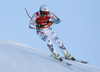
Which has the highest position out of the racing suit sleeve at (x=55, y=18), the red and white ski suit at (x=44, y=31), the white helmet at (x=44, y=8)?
the racing suit sleeve at (x=55, y=18)

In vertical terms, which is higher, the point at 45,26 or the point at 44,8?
the point at 44,8

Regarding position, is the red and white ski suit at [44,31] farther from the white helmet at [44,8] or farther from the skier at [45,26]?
the white helmet at [44,8]

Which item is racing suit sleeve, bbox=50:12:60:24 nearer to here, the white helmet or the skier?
the skier

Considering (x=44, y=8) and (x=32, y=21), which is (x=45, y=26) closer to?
(x=32, y=21)

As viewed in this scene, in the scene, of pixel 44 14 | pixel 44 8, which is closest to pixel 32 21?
pixel 44 14

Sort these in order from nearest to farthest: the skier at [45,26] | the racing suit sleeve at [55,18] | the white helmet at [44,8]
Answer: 1. the white helmet at [44,8]
2. the skier at [45,26]
3. the racing suit sleeve at [55,18]

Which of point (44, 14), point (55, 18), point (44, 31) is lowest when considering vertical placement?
point (44, 31)

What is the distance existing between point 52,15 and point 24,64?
12.3 ft

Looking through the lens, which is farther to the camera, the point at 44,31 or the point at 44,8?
the point at 44,31

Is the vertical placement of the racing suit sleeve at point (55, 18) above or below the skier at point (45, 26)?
above

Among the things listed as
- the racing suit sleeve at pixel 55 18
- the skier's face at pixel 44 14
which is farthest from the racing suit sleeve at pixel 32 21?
the racing suit sleeve at pixel 55 18

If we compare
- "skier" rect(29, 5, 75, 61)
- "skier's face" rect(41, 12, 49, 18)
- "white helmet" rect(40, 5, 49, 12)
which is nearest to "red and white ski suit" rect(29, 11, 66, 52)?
"skier" rect(29, 5, 75, 61)

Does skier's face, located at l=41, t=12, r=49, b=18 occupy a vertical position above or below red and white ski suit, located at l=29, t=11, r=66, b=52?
above

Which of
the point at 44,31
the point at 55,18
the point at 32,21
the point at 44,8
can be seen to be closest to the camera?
the point at 44,8
